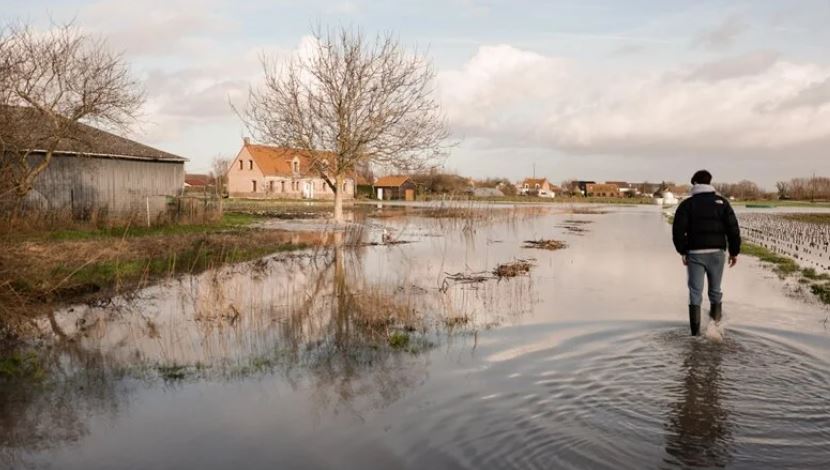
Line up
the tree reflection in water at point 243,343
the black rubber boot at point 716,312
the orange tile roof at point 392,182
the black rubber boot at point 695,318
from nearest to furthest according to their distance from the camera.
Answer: the tree reflection in water at point 243,343 → the black rubber boot at point 695,318 → the black rubber boot at point 716,312 → the orange tile roof at point 392,182

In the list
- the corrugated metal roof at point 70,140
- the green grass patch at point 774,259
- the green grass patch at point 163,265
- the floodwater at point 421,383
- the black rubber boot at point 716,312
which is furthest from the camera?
the corrugated metal roof at point 70,140

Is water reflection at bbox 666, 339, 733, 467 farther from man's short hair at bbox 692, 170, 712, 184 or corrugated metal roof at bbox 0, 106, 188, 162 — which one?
corrugated metal roof at bbox 0, 106, 188, 162

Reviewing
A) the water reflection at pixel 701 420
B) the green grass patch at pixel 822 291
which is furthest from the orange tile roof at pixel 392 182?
the water reflection at pixel 701 420

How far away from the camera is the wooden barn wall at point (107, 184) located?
1023 inches

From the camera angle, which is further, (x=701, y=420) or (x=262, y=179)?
(x=262, y=179)

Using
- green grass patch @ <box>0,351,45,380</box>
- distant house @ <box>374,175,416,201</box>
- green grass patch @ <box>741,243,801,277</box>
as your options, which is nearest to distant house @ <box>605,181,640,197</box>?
distant house @ <box>374,175,416,201</box>

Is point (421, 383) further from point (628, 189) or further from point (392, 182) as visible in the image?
point (628, 189)

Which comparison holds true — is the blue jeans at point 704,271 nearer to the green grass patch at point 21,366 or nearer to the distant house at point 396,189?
the green grass patch at point 21,366

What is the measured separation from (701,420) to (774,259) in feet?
51.1

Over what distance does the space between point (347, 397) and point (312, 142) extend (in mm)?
24903

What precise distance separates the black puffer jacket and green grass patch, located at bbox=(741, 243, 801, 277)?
8126 mm

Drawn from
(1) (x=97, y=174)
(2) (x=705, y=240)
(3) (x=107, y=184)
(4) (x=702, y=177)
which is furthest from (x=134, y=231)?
(2) (x=705, y=240)

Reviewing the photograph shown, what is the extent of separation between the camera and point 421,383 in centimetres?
637

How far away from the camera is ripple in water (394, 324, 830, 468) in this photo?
4633 millimetres
